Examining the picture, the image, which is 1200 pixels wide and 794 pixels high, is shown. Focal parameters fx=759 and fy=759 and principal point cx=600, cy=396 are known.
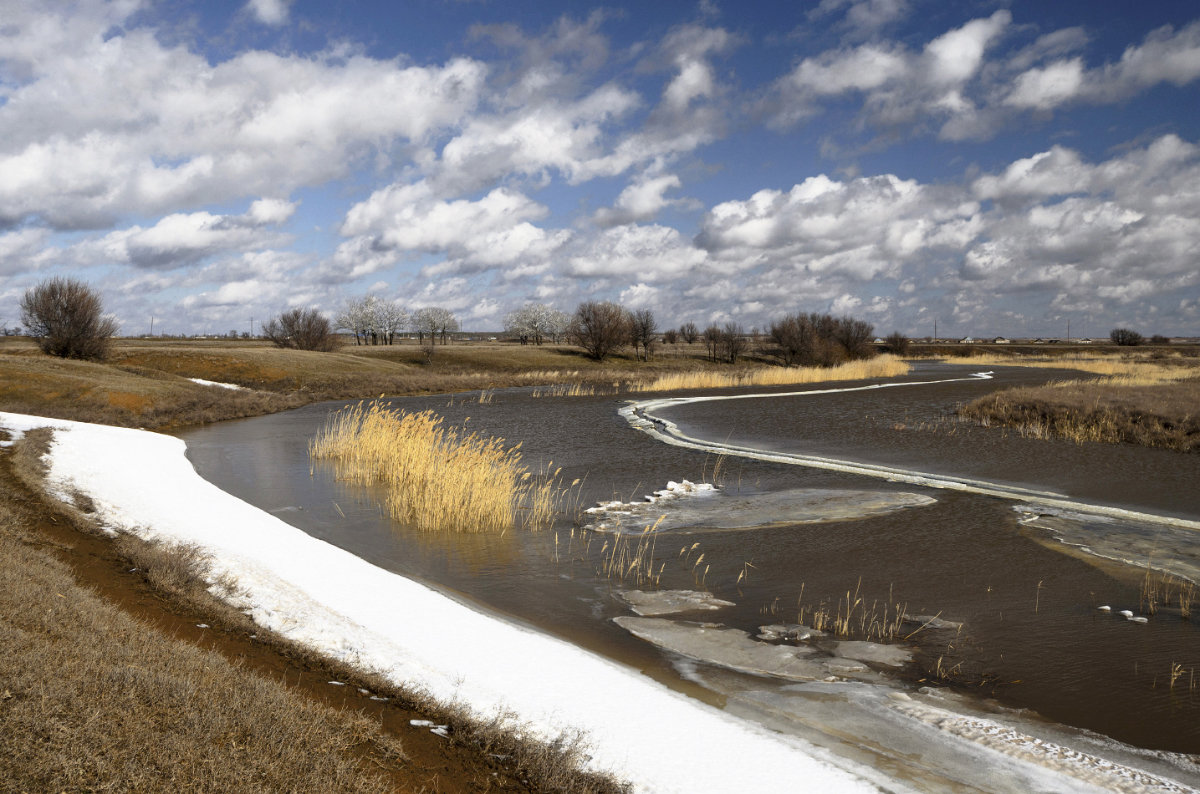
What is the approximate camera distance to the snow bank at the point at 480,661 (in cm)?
498

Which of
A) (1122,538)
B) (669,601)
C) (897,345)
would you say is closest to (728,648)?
(669,601)

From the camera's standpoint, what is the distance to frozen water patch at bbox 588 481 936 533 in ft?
42.7

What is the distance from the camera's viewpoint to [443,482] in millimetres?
13953

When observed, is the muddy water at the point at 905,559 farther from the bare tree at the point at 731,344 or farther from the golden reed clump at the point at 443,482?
the bare tree at the point at 731,344

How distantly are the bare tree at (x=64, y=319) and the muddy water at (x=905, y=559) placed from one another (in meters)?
26.0

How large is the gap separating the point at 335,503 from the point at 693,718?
1095 centimetres

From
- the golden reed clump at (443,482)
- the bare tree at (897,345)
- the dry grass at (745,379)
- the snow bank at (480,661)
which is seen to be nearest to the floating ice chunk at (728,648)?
the snow bank at (480,661)

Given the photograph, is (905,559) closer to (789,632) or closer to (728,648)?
(789,632)

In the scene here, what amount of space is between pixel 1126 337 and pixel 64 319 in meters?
138

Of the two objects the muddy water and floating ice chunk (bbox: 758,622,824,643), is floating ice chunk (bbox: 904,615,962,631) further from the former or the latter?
floating ice chunk (bbox: 758,622,824,643)

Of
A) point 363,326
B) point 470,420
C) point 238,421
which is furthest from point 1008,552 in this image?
point 363,326

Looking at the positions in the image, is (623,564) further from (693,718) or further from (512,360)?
(512,360)

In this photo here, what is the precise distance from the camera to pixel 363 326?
127 metres

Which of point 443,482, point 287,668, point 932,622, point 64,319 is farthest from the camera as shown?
point 64,319
